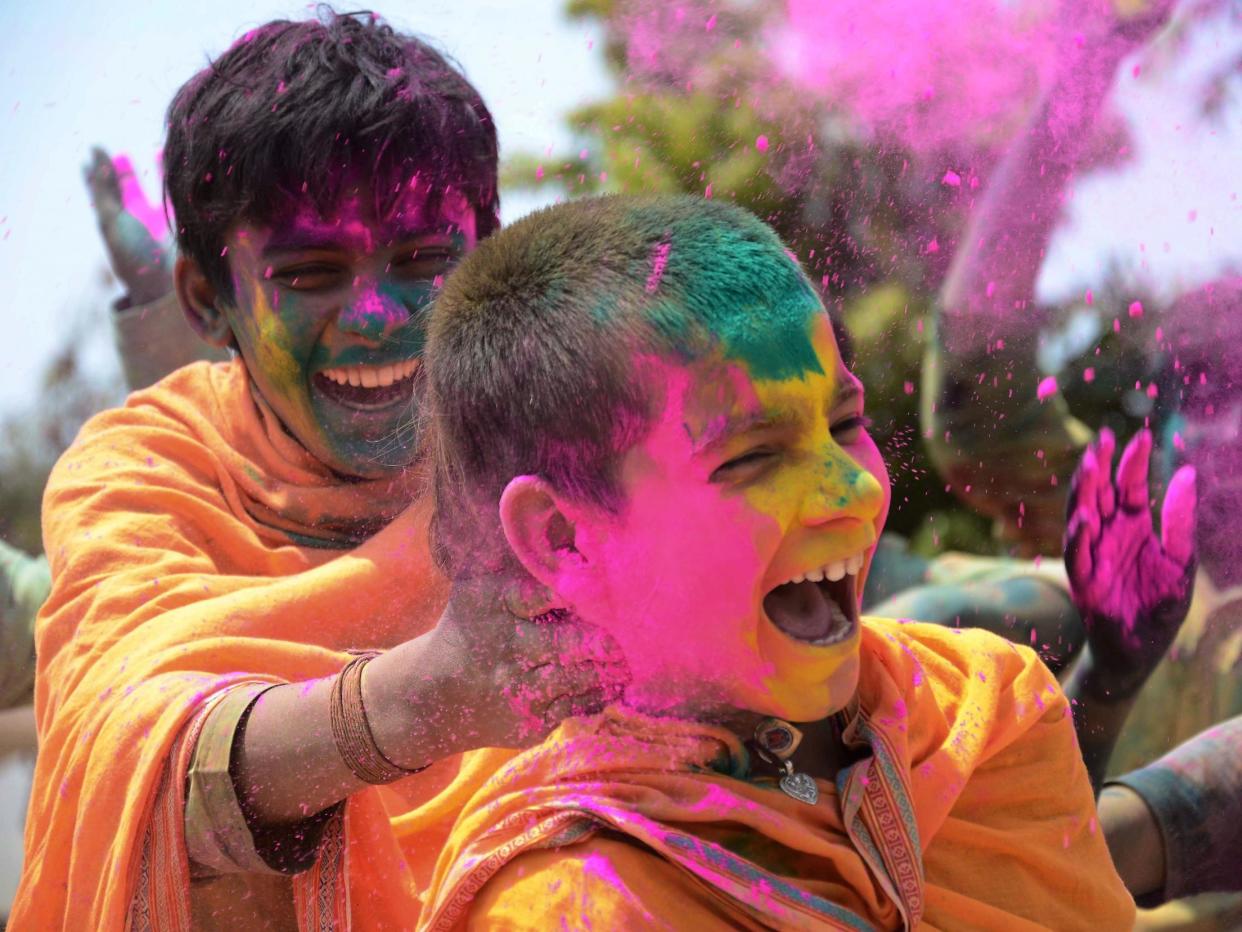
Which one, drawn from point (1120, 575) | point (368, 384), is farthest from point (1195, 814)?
point (368, 384)

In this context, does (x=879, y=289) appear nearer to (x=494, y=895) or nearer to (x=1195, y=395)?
(x=1195, y=395)

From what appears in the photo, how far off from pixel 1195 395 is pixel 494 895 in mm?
1345

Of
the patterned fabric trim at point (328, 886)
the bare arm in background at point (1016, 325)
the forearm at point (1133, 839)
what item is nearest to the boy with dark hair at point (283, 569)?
the patterned fabric trim at point (328, 886)

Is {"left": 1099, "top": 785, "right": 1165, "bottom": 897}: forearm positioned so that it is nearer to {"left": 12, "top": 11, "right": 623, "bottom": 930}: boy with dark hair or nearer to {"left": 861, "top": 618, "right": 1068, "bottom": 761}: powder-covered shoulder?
{"left": 861, "top": 618, "right": 1068, "bottom": 761}: powder-covered shoulder

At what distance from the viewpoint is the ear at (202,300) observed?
1.98 m

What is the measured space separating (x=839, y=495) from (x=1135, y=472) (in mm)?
1104

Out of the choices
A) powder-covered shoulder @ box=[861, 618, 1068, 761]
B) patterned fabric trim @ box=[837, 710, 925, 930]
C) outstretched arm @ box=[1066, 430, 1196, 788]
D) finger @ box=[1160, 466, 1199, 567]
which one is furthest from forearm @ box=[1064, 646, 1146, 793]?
patterned fabric trim @ box=[837, 710, 925, 930]

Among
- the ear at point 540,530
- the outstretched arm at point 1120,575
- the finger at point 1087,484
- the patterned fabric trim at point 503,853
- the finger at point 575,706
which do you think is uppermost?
the ear at point 540,530

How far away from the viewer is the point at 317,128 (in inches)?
69.2

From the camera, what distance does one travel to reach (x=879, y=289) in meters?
1.94

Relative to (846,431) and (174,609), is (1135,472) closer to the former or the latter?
(846,431)

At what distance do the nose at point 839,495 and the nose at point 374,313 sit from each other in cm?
78

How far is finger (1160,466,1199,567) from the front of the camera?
2020mm

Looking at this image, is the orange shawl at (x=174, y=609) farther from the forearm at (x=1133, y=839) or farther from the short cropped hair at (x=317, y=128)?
the forearm at (x=1133, y=839)
